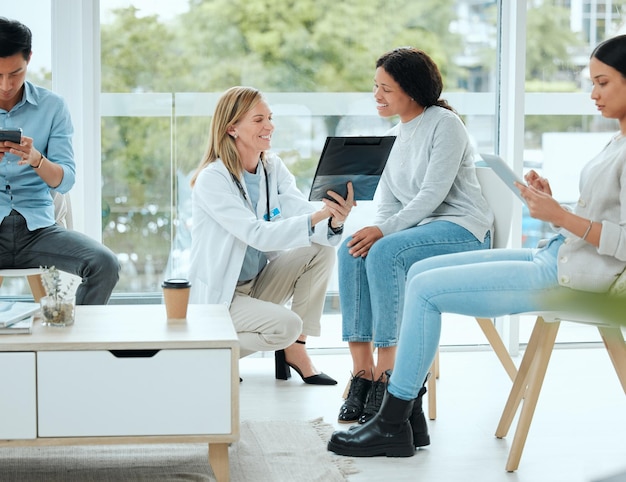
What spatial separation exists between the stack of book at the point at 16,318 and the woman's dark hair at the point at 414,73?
4.56 feet

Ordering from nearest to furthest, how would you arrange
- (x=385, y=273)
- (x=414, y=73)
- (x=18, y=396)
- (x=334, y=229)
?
1. (x=18, y=396)
2. (x=385, y=273)
3. (x=414, y=73)
4. (x=334, y=229)

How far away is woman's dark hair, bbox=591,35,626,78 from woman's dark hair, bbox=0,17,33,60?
190cm

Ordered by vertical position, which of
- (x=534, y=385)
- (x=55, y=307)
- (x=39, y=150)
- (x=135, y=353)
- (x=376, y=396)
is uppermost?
(x=39, y=150)

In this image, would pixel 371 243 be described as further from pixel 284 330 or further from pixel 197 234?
pixel 197 234

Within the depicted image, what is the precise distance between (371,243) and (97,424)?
1076 millimetres

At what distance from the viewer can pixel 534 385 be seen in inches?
89.0

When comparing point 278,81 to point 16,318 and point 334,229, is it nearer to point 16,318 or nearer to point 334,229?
point 334,229

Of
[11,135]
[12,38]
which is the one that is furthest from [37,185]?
[12,38]

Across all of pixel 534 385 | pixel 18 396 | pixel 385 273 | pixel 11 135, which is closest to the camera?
pixel 18 396

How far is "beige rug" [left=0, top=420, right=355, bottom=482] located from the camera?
221 centimetres

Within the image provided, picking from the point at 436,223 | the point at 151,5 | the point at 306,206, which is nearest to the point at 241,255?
the point at 306,206

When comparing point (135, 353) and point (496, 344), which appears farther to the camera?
point (496, 344)

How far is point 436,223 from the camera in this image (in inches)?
110

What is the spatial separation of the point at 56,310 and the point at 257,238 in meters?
0.84
